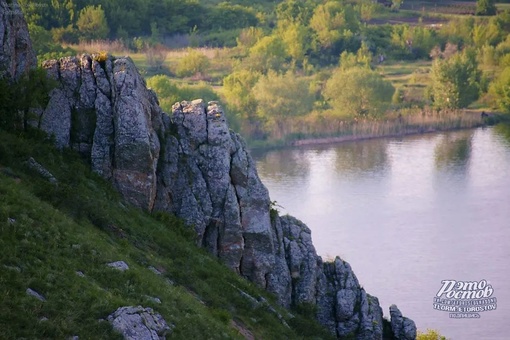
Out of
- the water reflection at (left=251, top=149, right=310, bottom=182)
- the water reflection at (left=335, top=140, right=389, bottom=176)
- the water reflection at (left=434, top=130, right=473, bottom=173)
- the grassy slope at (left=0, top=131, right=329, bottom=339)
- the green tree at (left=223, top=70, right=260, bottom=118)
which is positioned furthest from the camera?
the green tree at (left=223, top=70, right=260, bottom=118)

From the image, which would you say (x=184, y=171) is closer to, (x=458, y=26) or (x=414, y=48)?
(x=414, y=48)

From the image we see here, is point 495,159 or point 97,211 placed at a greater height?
point 97,211

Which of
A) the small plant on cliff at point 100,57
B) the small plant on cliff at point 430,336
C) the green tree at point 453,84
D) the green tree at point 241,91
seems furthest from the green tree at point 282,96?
the small plant on cliff at point 100,57

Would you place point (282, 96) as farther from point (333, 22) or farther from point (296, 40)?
point (333, 22)

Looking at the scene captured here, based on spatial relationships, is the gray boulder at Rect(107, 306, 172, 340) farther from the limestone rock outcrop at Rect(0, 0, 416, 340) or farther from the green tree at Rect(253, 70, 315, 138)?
the green tree at Rect(253, 70, 315, 138)

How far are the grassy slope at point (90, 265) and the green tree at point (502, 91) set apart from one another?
2825 inches

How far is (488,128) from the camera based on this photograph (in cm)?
9138

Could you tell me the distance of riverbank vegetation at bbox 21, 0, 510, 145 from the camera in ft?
298

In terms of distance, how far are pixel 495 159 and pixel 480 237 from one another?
22.6 m

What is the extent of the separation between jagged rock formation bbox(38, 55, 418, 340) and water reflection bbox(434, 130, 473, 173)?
4418 centimetres

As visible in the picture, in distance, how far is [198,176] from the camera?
28.6 meters

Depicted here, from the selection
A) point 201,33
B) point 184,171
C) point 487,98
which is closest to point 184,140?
point 184,171

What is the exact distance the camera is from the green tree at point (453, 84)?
322ft

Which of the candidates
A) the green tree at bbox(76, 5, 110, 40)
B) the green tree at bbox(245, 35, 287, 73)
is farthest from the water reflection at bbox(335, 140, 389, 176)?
the green tree at bbox(76, 5, 110, 40)
